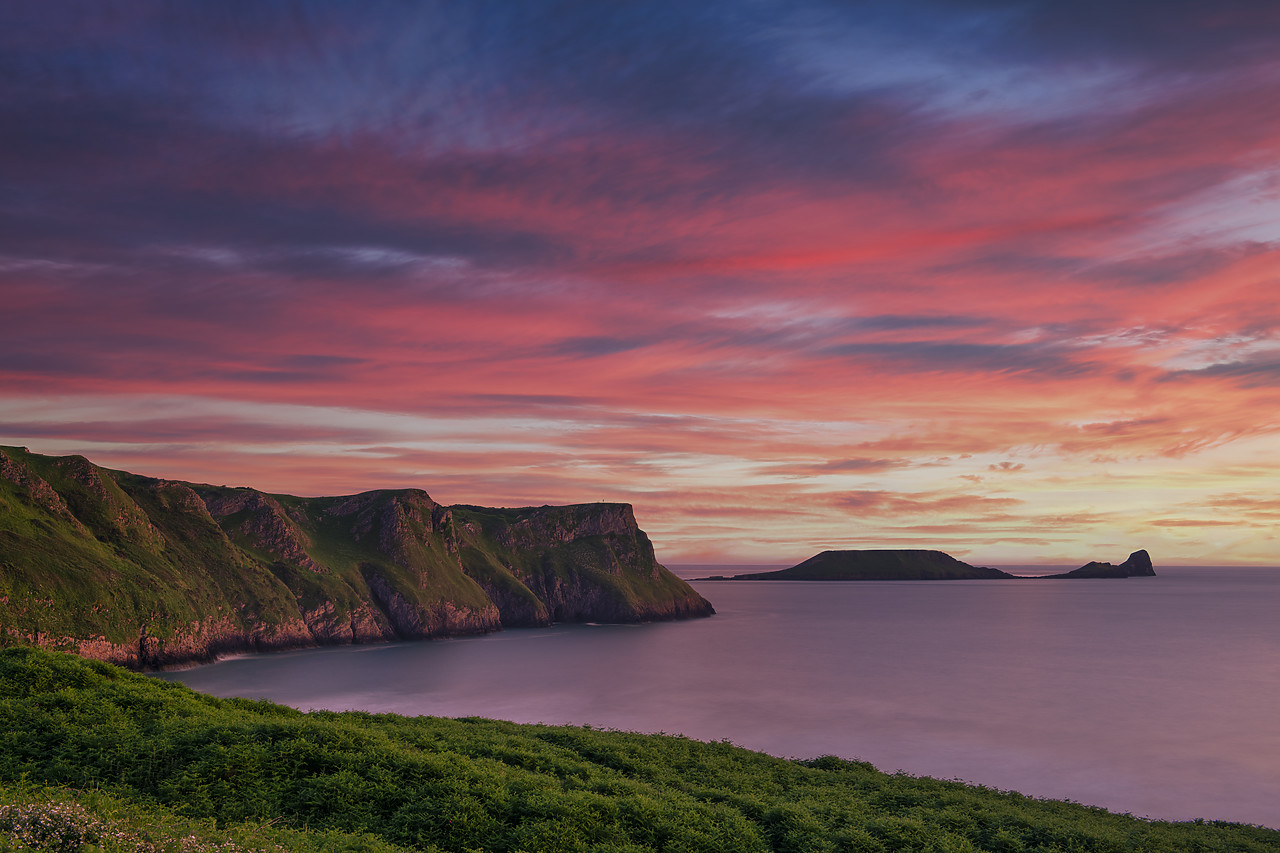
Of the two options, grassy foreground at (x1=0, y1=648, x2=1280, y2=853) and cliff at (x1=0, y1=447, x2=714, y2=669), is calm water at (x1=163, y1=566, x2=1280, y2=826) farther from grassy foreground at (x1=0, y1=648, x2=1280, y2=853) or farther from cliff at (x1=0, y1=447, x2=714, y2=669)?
grassy foreground at (x1=0, y1=648, x2=1280, y2=853)

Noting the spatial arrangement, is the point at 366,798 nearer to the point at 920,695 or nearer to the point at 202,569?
the point at 920,695

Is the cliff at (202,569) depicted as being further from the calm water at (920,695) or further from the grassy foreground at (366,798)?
the grassy foreground at (366,798)

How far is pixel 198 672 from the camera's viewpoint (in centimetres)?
10906

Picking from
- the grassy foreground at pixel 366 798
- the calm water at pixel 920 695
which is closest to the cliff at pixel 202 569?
the calm water at pixel 920 695

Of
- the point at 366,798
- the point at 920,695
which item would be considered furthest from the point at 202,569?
the point at 366,798

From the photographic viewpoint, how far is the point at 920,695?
327 ft

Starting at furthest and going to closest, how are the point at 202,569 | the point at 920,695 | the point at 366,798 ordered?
the point at 202,569, the point at 920,695, the point at 366,798

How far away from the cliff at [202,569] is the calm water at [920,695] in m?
7.10

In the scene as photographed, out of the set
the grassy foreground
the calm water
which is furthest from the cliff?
the grassy foreground

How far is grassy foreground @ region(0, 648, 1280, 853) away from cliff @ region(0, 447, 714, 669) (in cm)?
8148

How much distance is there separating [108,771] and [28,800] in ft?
26.0

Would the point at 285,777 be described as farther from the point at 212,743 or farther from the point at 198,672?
the point at 198,672

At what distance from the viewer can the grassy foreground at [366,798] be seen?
18.3m

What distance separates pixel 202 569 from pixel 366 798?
5095 inches
